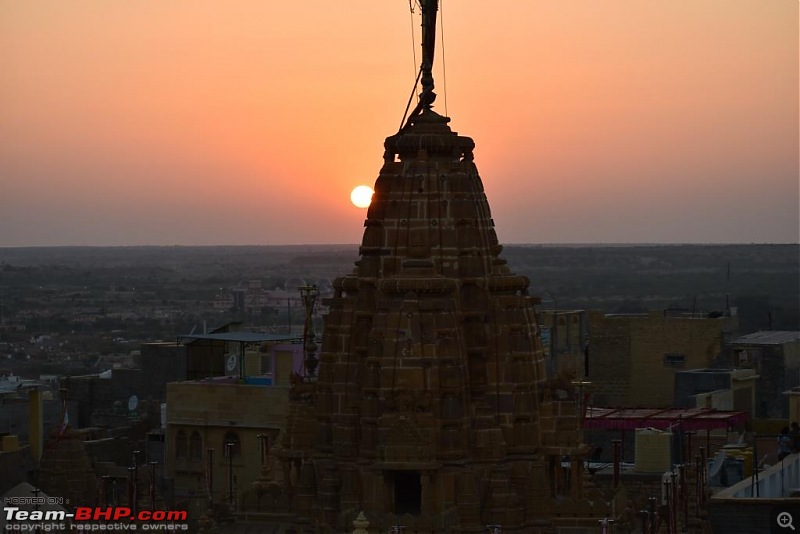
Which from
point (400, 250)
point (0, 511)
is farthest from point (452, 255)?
point (0, 511)

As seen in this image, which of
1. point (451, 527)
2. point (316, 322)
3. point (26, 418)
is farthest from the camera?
point (316, 322)

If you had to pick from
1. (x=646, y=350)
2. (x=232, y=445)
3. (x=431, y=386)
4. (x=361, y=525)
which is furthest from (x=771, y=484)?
(x=646, y=350)

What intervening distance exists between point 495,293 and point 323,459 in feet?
12.6

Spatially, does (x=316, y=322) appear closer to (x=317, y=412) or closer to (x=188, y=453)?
(x=188, y=453)

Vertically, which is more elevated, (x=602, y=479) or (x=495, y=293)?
(x=495, y=293)

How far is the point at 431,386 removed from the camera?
38.1m

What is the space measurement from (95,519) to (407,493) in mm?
5919

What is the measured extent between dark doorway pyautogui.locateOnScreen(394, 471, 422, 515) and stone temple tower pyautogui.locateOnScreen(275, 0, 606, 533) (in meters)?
0.02

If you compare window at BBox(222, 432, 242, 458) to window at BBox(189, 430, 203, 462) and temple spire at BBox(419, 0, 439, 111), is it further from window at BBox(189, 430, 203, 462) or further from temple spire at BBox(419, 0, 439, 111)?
temple spire at BBox(419, 0, 439, 111)

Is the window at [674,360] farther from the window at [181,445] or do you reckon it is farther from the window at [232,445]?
the window at [232,445]

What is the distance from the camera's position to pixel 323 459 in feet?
130

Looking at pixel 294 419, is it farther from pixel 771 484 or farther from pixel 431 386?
pixel 771 484

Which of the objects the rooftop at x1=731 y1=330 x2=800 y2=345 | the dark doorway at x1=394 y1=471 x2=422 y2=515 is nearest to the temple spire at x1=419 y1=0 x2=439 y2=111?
the dark doorway at x1=394 y1=471 x2=422 y2=515

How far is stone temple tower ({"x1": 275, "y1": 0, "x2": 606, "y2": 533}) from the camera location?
38.2 metres
